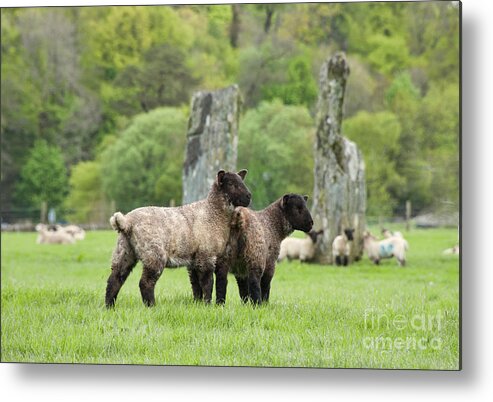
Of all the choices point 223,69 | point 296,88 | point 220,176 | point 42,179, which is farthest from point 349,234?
point 296,88

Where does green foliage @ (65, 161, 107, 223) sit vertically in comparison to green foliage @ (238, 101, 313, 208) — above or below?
below

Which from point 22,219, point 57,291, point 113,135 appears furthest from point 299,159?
point 57,291

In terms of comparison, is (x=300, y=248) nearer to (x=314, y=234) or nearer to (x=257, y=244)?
(x=314, y=234)

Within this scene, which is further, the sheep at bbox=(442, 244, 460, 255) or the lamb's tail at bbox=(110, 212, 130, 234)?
the sheep at bbox=(442, 244, 460, 255)

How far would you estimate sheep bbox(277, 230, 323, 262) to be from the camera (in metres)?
11.3

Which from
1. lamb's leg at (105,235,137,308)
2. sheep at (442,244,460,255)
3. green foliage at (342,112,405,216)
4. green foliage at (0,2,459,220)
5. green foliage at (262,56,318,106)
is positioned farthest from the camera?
green foliage at (262,56,318,106)

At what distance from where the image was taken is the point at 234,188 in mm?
6633

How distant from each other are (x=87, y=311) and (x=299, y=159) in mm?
13473

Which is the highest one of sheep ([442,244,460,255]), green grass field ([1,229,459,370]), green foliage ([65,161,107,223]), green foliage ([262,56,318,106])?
green foliage ([262,56,318,106])

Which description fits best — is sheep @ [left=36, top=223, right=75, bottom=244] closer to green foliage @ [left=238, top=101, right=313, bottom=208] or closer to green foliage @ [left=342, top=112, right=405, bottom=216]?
green foliage @ [left=238, top=101, right=313, bottom=208]

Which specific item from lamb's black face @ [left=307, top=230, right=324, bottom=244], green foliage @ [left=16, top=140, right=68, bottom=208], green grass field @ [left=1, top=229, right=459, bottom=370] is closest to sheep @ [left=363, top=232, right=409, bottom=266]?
lamb's black face @ [left=307, top=230, right=324, bottom=244]

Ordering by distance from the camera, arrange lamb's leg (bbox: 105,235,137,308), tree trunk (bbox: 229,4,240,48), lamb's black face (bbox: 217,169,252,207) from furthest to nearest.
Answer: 1. tree trunk (bbox: 229,4,240,48)
2. lamb's black face (bbox: 217,169,252,207)
3. lamb's leg (bbox: 105,235,137,308)

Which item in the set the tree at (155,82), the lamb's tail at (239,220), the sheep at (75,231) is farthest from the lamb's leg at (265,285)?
the tree at (155,82)

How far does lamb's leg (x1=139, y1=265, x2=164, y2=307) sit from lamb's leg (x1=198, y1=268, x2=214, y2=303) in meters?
0.38
